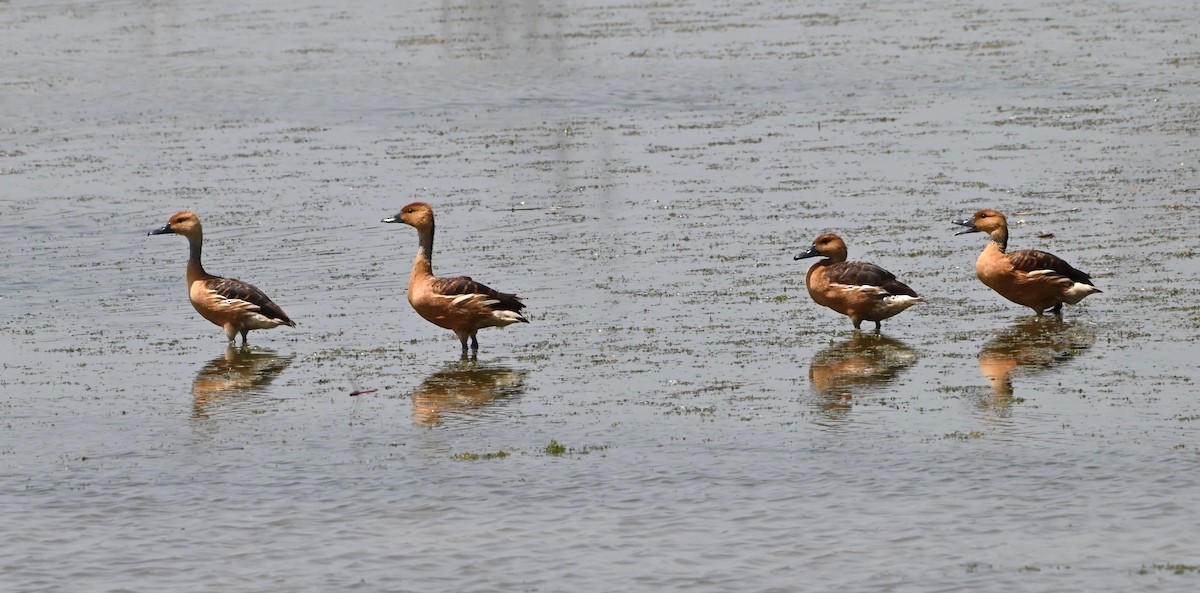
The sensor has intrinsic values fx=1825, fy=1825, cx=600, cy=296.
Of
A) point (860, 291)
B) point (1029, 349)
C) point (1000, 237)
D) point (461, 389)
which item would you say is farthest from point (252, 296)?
point (1000, 237)

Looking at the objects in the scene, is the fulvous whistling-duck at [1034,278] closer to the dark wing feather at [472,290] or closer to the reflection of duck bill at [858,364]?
the reflection of duck bill at [858,364]

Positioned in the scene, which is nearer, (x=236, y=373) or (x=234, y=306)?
(x=236, y=373)

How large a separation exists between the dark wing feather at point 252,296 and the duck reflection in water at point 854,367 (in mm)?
5345

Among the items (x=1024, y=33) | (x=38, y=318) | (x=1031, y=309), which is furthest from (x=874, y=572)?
(x=1024, y=33)

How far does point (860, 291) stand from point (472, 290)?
3669 mm

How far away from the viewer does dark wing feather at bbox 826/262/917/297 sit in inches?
678

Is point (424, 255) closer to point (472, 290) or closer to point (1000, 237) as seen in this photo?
point (472, 290)

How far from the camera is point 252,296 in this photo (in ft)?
58.9

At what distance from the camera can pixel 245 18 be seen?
49781 millimetres

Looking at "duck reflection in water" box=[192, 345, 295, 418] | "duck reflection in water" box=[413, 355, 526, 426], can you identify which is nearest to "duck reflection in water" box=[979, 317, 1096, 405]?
"duck reflection in water" box=[413, 355, 526, 426]

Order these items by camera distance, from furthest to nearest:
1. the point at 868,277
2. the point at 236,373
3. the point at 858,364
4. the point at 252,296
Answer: the point at 252,296 → the point at 868,277 → the point at 236,373 → the point at 858,364

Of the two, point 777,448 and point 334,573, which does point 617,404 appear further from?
point 334,573

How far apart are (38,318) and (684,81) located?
18324 mm

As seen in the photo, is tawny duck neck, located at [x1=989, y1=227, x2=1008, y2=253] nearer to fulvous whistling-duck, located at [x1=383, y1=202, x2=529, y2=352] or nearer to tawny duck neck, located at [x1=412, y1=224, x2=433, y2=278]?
fulvous whistling-duck, located at [x1=383, y1=202, x2=529, y2=352]
